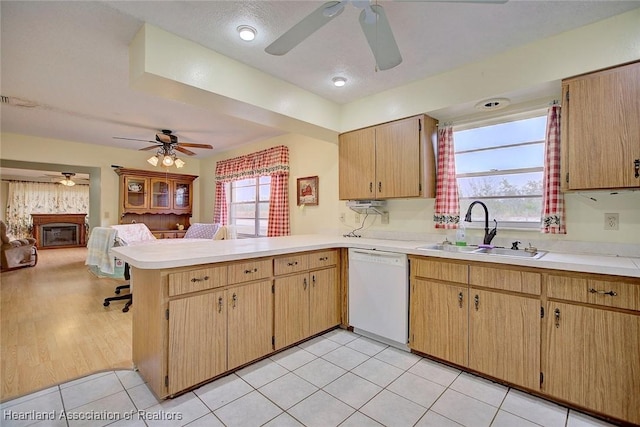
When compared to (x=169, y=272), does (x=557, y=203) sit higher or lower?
higher

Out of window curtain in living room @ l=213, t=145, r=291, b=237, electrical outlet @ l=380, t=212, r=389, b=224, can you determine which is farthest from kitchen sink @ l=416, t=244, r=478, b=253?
window curtain in living room @ l=213, t=145, r=291, b=237

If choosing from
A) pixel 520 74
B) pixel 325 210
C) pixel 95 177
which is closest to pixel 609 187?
pixel 520 74

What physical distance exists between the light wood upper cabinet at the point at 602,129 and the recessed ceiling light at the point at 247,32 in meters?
2.14

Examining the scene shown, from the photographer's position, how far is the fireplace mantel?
9.14 m

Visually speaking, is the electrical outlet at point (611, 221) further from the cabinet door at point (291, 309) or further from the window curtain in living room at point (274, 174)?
the window curtain in living room at point (274, 174)

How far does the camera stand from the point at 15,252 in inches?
229

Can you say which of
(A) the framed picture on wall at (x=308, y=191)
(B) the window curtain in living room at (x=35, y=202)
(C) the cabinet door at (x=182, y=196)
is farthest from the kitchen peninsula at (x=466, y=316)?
(B) the window curtain in living room at (x=35, y=202)

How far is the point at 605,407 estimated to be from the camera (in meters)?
1.66

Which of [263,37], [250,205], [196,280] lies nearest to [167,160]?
[250,205]

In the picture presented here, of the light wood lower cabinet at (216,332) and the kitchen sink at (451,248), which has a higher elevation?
the kitchen sink at (451,248)

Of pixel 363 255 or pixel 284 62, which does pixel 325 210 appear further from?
pixel 284 62

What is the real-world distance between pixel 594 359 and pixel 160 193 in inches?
259

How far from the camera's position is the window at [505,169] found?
2455mm

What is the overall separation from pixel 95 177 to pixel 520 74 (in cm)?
659
